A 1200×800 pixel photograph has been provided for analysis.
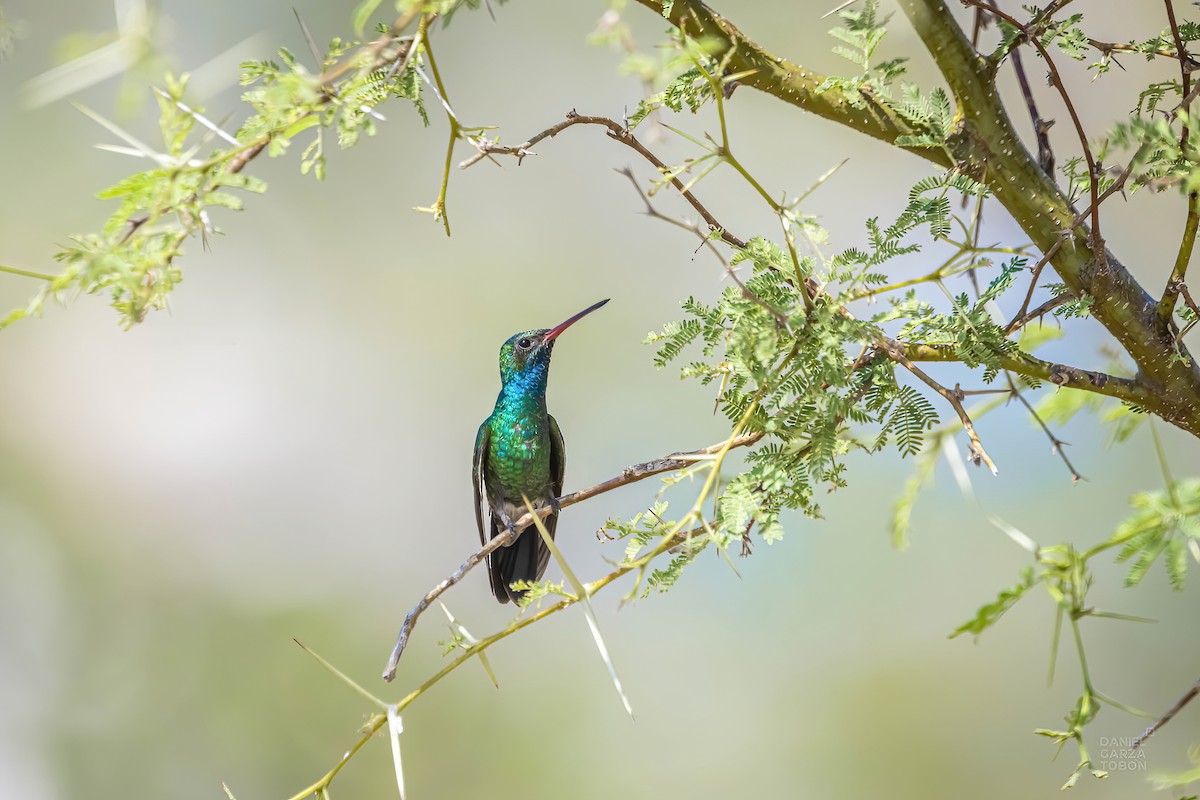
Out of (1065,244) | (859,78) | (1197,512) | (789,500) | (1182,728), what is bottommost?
(1182,728)

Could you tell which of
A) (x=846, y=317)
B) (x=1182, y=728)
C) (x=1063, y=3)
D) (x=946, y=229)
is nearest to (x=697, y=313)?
(x=846, y=317)

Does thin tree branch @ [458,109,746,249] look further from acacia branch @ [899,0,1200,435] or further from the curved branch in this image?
acacia branch @ [899,0,1200,435]

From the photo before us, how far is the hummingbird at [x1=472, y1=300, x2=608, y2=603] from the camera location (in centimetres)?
337

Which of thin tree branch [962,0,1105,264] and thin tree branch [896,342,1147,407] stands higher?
thin tree branch [962,0,1105,264]

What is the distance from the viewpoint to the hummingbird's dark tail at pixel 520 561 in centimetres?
349

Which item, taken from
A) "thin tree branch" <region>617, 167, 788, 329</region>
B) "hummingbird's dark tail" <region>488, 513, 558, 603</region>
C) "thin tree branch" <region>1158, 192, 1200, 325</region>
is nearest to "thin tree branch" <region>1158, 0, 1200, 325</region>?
"thin tree branch" <region>1158, 192, 1200, 325</region>

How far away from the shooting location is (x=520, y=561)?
357 cm

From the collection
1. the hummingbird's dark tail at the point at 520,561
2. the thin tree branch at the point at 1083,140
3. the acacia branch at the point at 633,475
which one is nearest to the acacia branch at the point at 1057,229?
the thin tree branch at the point at 1083,140

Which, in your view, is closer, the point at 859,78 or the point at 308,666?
the point at 859,78

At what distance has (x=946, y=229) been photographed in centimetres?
122

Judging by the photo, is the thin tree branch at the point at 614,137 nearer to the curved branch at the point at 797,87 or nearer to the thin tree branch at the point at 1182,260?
the curved branch at the point at 797,87

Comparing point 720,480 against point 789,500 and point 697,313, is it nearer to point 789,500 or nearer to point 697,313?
point 789,500

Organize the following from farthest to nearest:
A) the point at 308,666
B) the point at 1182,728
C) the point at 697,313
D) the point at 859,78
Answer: the point at 308,666 → the point at 1182,728 → the point at 697,313 → the point at 859,78

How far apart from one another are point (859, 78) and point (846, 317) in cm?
32
